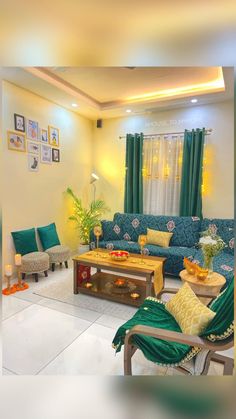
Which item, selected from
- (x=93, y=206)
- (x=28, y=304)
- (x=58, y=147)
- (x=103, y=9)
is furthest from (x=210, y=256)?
(x=58, y=147)

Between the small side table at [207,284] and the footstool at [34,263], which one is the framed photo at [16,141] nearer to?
the footstool at [34,263]

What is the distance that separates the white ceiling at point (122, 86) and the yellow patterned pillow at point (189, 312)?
90.7 inches

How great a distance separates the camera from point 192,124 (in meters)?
3.79

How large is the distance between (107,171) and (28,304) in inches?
116

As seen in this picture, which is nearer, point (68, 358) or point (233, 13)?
point (233, 13)

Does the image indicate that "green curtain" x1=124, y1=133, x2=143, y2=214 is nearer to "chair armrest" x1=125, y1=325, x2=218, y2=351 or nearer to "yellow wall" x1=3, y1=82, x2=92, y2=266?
"yellow wall" x1=3, y1=82, x2=92, y2=266

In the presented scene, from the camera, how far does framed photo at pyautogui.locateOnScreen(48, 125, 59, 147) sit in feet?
12.1

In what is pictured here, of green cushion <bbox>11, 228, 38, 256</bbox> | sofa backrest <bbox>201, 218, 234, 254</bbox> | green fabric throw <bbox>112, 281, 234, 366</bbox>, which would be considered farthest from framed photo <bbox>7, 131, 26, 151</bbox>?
sofa backrest <bbox>201, 218, 234, 254</bbox>

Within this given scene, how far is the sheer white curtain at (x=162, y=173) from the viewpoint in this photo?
3.92 m

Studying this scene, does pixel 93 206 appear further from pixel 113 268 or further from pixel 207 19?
pixel 207 19

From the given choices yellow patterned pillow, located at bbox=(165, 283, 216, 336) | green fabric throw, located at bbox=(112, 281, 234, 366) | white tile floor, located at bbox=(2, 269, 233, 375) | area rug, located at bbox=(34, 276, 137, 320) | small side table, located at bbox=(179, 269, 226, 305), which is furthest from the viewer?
area rug, located at bbox=(34, 276, 137, 320)

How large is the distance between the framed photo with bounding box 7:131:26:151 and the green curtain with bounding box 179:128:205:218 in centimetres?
249

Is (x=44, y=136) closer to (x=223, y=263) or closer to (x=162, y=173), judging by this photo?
(x=162, y=173)

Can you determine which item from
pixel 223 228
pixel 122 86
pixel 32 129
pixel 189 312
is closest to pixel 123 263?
pixel 189 312
